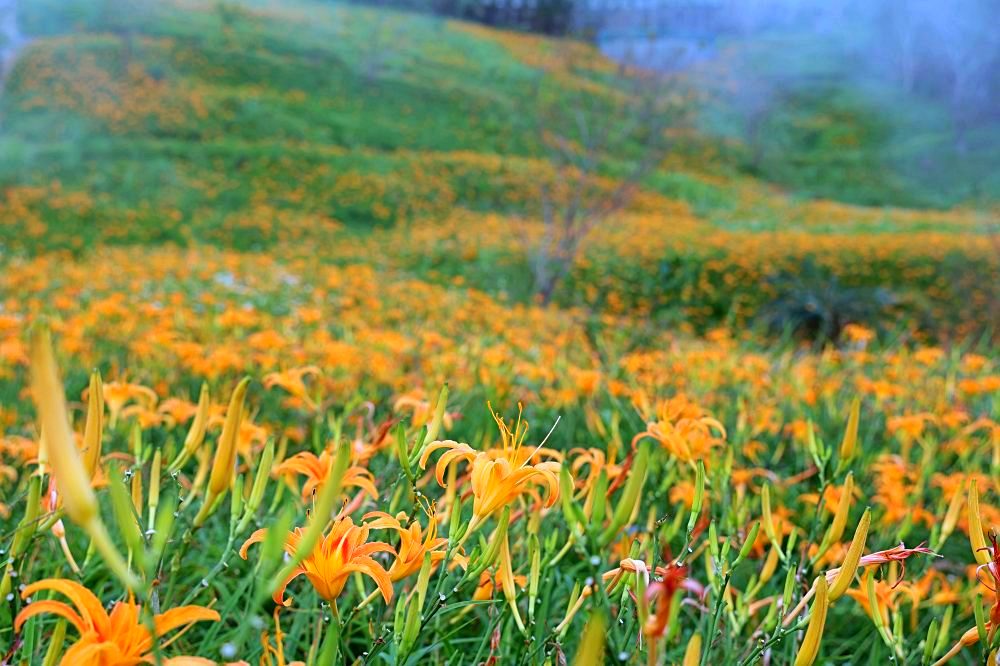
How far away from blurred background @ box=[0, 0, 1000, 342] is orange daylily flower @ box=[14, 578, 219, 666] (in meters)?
5.66

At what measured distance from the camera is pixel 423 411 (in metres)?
1.07

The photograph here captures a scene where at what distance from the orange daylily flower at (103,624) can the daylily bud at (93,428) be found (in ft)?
0.46

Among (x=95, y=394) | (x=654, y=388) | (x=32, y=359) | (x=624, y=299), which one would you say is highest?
(x=32, y=359)

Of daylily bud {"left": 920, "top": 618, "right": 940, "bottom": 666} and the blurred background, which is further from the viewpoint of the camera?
the blurred background

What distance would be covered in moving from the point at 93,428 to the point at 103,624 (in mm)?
182

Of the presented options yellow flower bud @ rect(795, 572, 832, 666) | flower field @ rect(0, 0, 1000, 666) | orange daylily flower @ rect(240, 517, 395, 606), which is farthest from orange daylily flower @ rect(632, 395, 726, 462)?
orange daylily flower @ rect(240, 517, 395, 606)

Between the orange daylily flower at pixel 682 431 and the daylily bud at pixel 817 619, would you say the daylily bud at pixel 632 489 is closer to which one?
the daylily bud at pixel 817 619

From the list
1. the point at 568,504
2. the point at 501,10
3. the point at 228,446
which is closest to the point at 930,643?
the point at 568,504

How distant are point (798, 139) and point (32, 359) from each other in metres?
25.9

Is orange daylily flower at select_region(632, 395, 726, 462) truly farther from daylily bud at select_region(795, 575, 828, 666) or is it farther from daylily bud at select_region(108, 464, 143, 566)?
daylily bud at select_region(108, 464, 143, 566)

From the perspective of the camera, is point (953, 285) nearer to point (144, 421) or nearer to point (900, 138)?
point (144, 421)

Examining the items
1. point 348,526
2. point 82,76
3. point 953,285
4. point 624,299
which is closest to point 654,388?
point 348,526

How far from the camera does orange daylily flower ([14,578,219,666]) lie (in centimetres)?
49

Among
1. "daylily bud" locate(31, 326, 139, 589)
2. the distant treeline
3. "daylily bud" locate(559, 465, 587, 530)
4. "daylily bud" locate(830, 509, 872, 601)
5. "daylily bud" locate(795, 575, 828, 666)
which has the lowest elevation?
"daylily bud" locate(795, 575, 828, 666)
